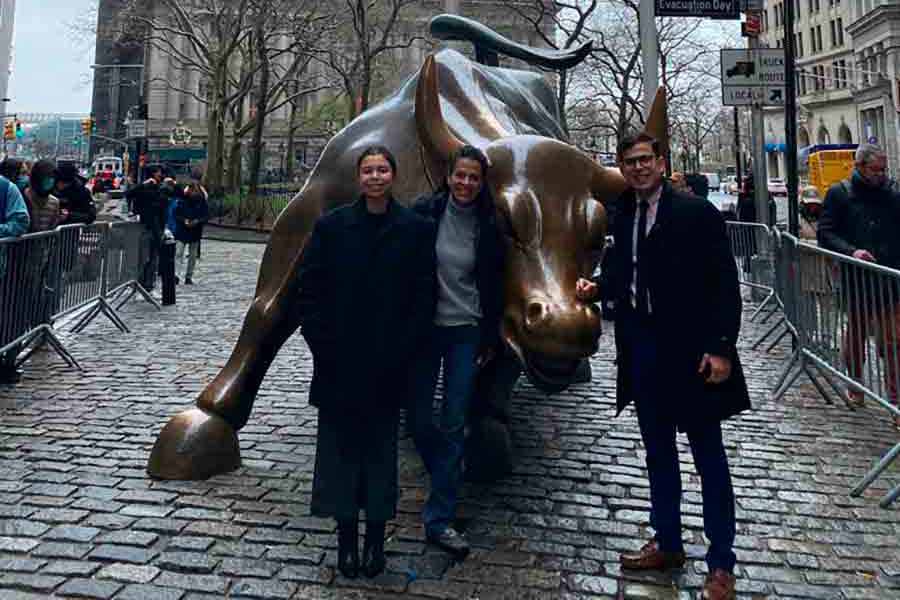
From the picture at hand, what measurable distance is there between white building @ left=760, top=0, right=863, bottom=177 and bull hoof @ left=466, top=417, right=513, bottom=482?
68583mm

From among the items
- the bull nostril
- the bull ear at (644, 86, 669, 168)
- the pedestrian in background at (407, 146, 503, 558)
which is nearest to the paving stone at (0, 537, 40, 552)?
the pedestrian in background at (407, 146, 503, 558)

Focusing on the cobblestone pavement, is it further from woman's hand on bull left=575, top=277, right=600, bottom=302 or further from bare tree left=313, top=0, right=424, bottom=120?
bare tree left=313, top=0, right=424, bottom=120

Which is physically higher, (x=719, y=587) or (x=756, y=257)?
(x=756, y=257)

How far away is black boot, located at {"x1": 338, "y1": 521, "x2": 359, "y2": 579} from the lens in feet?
10.3

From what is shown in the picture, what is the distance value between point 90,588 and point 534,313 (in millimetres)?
2324

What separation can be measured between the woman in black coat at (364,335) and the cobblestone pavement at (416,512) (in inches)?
15.3

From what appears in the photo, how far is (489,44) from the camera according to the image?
8.11 metres

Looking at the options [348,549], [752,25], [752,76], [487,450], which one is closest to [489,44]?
[752,76]

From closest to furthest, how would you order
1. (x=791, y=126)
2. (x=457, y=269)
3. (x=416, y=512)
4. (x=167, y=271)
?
(x=457, y=269) → (x=416, y=512) → (x=791, y=126) → (x=167, y=271)

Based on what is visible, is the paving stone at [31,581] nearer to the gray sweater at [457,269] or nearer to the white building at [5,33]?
the gray sweater at [457,269]

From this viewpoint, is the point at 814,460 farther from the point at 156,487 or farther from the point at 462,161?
the point at 156,487

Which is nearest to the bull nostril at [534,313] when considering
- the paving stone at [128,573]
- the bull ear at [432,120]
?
the bull ear at [432,120]

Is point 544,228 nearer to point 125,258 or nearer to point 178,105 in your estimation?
point 125,258

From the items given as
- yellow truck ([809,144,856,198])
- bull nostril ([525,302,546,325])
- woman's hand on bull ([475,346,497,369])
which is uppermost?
yellow truck ([809,144,856,198])
